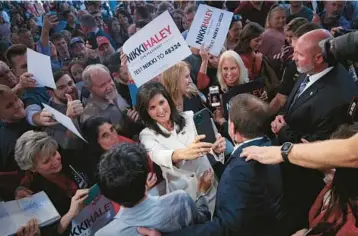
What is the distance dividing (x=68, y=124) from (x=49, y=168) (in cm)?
28

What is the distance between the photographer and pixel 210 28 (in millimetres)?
3215

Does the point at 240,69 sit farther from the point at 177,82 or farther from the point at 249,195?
the point at 249,195

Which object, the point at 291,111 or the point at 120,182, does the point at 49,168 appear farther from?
the point at 291,111

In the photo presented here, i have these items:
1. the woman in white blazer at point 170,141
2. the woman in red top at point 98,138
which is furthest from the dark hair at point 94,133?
the woman in white blazer at point 170,141

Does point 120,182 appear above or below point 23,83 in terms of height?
below

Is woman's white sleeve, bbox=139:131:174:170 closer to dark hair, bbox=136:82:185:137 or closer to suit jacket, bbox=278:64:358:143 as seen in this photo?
dark hair, bbox=136:82:185:137

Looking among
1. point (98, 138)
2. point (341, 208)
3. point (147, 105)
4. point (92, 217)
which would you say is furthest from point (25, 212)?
point (341, 208)

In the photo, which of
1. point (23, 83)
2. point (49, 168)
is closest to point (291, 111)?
point (49, 168)

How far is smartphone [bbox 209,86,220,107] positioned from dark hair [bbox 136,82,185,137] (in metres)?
0.59

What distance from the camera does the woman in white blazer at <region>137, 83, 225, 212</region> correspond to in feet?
6.75

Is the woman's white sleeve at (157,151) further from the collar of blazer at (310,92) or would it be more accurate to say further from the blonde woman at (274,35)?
the blonde woman at (274,35)

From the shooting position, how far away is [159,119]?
7.35ft

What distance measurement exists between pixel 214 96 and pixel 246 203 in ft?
4.78

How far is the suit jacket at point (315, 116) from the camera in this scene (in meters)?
1.96
